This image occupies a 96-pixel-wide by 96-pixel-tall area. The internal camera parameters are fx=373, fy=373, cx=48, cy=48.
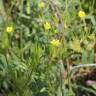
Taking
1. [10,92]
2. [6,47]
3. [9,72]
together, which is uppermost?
[6,47]

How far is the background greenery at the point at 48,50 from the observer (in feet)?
5.66

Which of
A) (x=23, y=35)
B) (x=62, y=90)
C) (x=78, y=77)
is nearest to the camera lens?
(x=62, y=90)

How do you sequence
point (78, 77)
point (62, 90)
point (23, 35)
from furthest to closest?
point (23, 35) < point (78, 77) < point (62, 90)

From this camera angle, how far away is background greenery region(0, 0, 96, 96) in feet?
5.66

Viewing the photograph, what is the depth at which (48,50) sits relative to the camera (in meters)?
1.84

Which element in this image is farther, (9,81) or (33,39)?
(33,39)

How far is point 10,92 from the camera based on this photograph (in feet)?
5.91

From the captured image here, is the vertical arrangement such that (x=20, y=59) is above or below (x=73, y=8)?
below

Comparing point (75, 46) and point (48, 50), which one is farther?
point (75, 46)

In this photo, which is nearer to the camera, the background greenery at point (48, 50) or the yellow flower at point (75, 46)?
the background greenery at point (48, 50)

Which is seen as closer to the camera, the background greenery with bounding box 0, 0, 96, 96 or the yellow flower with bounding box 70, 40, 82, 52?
the background greenery with bounding box 0, 0, 96, 96

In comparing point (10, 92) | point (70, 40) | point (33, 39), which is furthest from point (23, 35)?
point (10, 92)

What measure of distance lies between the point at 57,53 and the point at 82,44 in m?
0.30

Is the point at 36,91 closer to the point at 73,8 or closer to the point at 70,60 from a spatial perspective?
the point at 70,60
